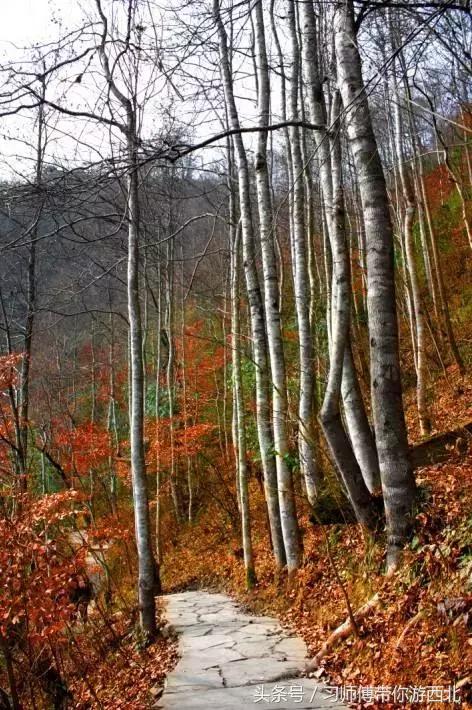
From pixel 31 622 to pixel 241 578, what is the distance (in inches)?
222

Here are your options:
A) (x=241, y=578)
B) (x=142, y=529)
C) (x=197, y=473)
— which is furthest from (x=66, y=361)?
(x=142, y=529)

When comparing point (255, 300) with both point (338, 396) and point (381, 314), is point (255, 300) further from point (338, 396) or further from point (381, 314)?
point (381, 314)

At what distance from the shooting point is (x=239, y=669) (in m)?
4.95

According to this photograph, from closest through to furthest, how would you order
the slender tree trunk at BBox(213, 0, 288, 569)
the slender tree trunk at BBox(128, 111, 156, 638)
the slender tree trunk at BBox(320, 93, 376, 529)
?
1. the slender tree trunk at BBox(320, 93, 376, 529)
2. the slender tree trunk at BBox(128, 111, 156, 638)
3. the slender tree trunk at BBox(213, 0, 288, 569)

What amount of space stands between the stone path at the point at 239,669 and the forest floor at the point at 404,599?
23 cm

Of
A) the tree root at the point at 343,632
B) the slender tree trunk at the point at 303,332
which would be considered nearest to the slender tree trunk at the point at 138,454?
the slender tree trunk at the point at 303,332

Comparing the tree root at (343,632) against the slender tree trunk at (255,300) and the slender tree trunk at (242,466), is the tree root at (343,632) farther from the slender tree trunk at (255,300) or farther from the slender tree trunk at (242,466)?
the slender tree trunk at (242,466)

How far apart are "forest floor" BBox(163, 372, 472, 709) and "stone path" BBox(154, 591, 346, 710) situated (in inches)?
9.0

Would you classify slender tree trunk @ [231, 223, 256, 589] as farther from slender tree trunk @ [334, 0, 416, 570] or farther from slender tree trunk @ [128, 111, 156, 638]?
slender tree trunk @ [334, 0, 416, 570]

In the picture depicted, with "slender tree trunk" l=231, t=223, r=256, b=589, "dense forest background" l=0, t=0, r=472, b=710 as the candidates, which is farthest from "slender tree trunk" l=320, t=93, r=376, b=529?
"slender tree trunk" l=231, t=223, r=256, b=589

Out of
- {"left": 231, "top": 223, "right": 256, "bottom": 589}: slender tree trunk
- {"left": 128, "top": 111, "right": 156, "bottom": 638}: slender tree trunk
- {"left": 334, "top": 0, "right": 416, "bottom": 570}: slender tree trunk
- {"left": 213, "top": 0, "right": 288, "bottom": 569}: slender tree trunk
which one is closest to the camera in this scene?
{"left": 334, "top": 0, "right": 416, "bottom": 570}: slender tree trunk

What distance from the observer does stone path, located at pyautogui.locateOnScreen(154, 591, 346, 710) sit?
4.05m

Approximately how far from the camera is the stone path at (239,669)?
4.05 meters

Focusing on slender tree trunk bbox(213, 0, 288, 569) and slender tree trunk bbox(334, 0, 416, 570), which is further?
slender tree trunk bbox(213, 0, 288, 569)
